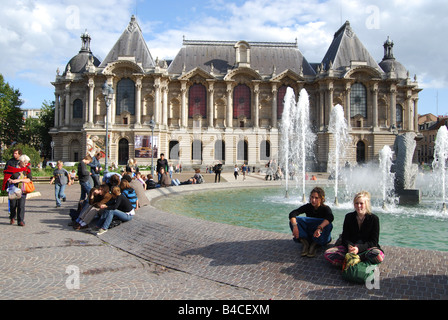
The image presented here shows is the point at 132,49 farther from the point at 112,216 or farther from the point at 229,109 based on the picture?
the point at 112,216

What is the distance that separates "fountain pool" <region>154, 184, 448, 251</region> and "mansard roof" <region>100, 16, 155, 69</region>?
39770 millimetres

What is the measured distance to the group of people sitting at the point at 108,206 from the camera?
10.0 m

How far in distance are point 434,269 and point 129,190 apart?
8.33 m

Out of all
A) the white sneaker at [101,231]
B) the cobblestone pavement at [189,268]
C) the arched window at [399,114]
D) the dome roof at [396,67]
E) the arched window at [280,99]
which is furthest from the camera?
the dome roof at [396,67]

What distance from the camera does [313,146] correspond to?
5472cm

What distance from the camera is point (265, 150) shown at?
2152 inches

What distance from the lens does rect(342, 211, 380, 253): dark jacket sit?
5.71 meters

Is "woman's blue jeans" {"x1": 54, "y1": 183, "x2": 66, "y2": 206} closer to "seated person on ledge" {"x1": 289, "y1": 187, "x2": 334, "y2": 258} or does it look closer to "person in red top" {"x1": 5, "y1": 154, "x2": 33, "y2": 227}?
"person in red top" {"x1": 5, "y1": 154, "x2": 33, "y2": 227}

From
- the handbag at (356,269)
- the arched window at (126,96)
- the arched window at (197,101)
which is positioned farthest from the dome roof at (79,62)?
the handbag at (356,269)

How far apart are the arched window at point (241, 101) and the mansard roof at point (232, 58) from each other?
11.1ft

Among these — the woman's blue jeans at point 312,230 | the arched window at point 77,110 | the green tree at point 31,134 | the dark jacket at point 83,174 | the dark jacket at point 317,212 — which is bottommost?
the woman's blue jeans at point 312,230

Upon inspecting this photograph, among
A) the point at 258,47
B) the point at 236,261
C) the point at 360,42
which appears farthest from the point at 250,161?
the point at 236,261

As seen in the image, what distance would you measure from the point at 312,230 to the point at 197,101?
49.8 metres

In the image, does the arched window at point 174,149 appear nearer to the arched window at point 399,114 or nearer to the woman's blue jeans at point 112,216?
the arched window at point 399,114
